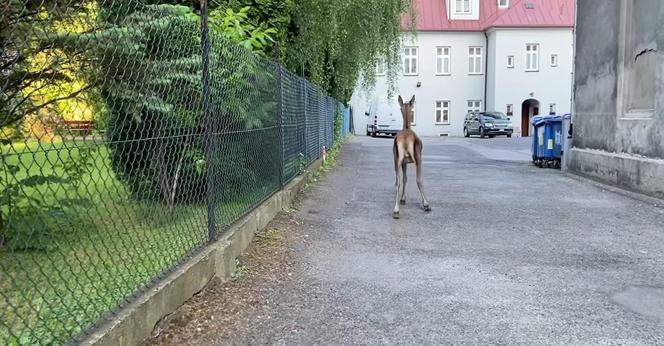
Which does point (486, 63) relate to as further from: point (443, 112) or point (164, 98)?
point (164, 98)

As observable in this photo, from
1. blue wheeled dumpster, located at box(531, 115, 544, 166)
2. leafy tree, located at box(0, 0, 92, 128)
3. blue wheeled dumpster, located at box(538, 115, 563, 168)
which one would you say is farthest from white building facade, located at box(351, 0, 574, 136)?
leafy tree, located at box(0, 0, 92, 128)

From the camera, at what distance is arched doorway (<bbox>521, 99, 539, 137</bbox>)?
1630 inches

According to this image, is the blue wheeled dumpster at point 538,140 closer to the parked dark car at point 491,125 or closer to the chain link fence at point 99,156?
the chain link fence at point 99,156

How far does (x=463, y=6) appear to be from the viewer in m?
42.9

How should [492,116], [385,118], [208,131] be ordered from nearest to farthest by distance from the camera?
[208,131], [385,118], [492,116]

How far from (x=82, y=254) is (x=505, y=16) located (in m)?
40.9

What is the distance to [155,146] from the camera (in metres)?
4.06

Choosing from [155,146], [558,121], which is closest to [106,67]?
[155,146]

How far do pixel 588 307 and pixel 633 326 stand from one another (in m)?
0.42

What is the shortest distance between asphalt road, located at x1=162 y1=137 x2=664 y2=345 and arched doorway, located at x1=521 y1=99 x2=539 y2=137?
1295 inches

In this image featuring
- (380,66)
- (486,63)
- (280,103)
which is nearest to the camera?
(280,103)

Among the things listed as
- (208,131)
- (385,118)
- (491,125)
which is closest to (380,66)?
(208,131)

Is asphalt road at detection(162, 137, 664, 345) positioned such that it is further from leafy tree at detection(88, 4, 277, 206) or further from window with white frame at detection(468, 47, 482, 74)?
window with white frame at detection(468, 47, 482, 74)

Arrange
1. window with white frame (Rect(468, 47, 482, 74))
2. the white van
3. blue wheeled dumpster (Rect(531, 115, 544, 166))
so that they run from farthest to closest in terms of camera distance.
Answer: window with white frame (Rect(468, 47, 482, 74)) → the white van → blue wheeled dumpster (Rect(531, 115, 544, 166))
